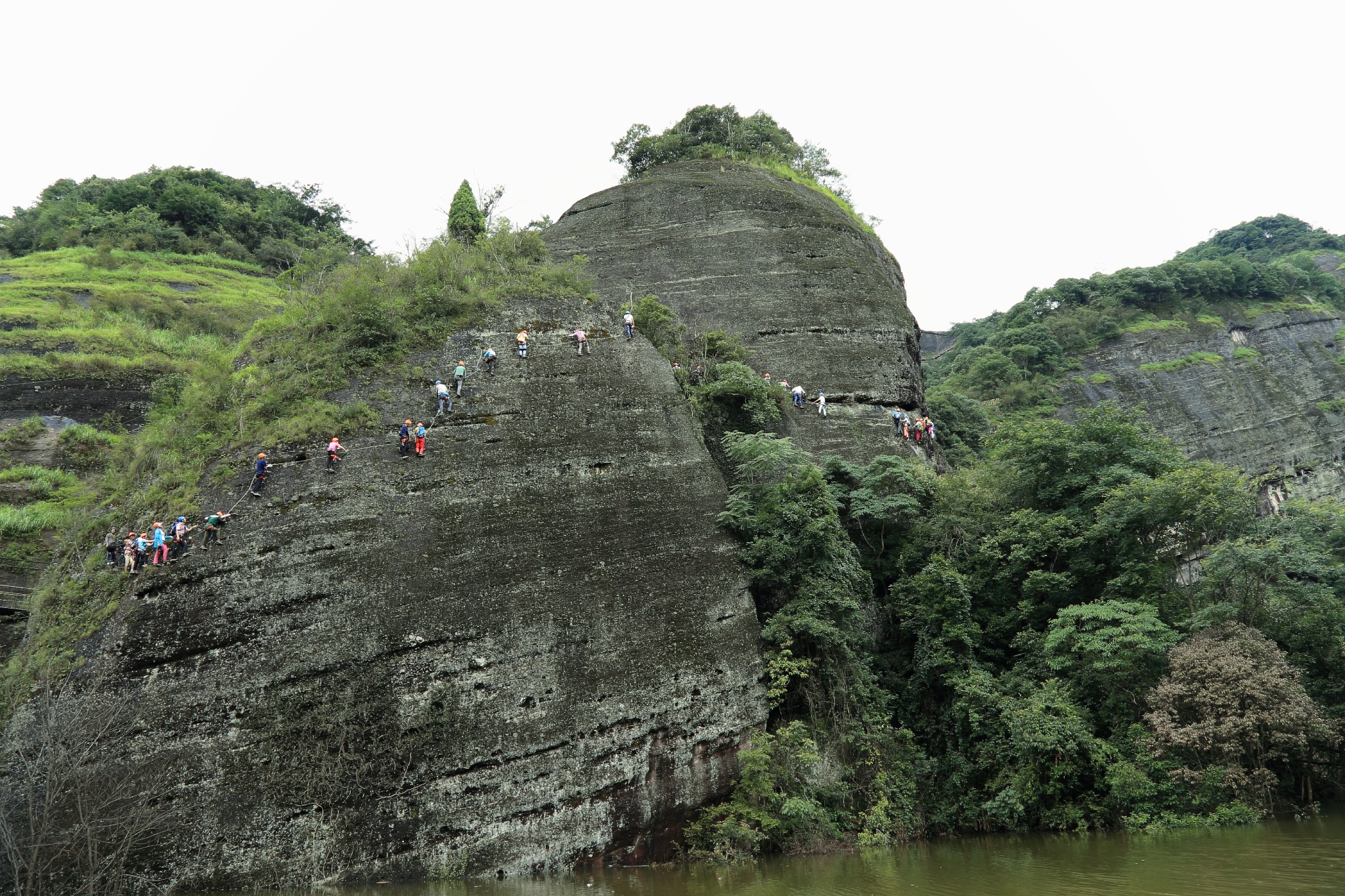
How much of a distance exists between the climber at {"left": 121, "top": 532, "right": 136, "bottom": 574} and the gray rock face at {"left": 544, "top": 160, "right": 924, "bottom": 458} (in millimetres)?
15072

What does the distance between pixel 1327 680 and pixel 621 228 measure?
76.2 ft

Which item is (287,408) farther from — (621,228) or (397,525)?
(621,228)

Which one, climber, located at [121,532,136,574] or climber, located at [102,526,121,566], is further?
climber, located at [102,526,121,566]

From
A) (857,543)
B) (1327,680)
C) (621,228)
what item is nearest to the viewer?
(1327,680)

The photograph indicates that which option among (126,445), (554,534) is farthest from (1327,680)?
(126,445)

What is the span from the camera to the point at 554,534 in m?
15.7

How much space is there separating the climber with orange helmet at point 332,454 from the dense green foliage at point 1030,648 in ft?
26.7

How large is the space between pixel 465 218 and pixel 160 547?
14.1m

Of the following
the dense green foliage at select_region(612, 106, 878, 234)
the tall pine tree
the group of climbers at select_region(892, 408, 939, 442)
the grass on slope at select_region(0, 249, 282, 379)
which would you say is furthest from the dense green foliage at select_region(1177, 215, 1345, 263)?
the grass on slope at select_region(0, 249, 282, 379)

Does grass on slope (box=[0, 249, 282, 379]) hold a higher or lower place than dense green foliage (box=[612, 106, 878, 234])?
lower

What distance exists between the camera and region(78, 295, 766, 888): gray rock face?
12.5 m

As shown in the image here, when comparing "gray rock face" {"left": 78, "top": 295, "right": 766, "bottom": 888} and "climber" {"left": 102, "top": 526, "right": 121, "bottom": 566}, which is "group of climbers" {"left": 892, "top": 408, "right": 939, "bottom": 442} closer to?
"gray rock face" {"left": 78, "top": 295, "right": 766, "bottom": 888}

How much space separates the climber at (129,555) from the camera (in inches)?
550

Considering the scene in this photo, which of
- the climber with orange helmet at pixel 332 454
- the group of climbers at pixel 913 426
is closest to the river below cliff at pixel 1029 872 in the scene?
the climber with orange helmet at pixel 332 454
